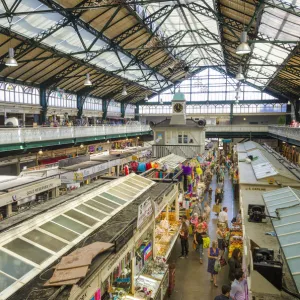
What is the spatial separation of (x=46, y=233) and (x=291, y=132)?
2200 centimetres

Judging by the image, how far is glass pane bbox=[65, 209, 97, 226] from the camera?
250 inches

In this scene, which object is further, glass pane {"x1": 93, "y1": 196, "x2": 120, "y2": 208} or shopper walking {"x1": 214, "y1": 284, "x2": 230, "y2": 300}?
glass pane {"x1": 93, "y1": 196, "x2": 120, "y2": 208}

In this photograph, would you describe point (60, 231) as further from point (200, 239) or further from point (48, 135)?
point (48, 135)

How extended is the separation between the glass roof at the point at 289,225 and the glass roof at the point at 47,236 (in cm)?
318

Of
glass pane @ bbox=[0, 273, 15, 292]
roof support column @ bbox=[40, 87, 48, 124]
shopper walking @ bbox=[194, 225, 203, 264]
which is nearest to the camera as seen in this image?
glass pane @ bbox=[0, 273, 15, 292]

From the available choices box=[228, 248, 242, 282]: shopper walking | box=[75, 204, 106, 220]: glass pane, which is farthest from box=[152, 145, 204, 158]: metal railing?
box=[75, 204, 106, 220]: glass pane

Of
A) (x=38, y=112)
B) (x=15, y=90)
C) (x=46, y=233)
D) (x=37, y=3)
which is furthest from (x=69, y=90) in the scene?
(x=46, y=233)

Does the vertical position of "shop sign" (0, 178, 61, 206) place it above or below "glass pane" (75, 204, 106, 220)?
below

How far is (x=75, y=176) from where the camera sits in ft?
44.4

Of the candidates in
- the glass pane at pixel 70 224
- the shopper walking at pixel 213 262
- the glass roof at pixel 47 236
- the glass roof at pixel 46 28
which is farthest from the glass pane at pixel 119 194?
the glass roof at pixel 46 28

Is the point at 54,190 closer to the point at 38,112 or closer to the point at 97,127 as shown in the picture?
the point at 97,127

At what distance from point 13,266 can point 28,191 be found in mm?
7437

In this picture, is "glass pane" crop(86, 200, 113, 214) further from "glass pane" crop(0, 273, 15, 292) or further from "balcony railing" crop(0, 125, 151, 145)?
"balcony railing" crop(0, 125, 151, 145)

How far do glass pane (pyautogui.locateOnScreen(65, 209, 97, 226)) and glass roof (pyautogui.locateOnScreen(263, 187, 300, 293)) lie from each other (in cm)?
333
